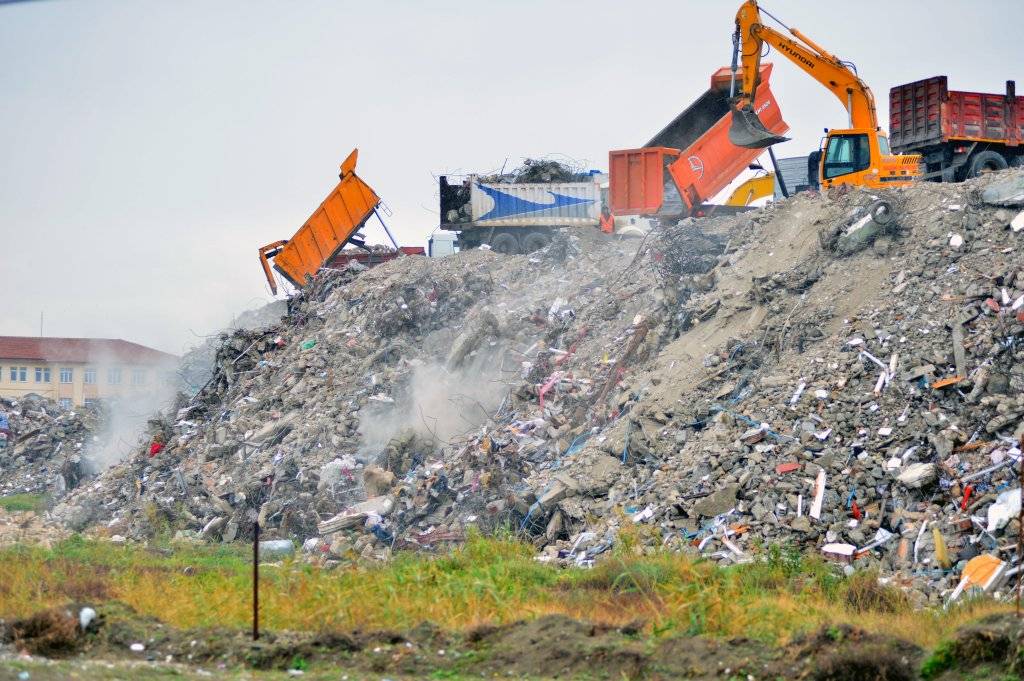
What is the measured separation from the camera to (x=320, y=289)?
74.8 feet

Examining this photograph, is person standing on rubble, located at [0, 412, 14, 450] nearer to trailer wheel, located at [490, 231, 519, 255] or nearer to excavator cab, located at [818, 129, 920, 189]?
trailer wheel, located at [490, 231, 519, 255]

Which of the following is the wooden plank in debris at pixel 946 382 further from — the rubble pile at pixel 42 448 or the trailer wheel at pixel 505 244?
the rubble pile at pixel 42 448

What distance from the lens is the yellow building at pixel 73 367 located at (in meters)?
35.8

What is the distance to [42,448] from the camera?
23.9 m

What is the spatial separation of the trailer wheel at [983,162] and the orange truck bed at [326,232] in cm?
1131

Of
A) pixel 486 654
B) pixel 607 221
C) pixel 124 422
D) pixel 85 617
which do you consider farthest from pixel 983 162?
pixel 124 422

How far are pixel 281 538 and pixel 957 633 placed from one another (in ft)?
28.8

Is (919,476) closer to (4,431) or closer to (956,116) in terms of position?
(956,116)

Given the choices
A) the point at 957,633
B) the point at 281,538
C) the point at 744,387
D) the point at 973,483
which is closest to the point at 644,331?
the point at 744,387

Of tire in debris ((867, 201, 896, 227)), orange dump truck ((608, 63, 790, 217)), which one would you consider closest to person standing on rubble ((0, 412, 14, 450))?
orange dump truck ((608, 63, 790, 217))

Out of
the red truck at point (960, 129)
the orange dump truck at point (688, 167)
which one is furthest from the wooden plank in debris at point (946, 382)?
the orange dump truck at point (688, 167)

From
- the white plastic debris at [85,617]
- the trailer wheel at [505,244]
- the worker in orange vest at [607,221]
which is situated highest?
the worker in orange vest at [607,221]

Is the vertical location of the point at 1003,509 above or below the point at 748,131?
below

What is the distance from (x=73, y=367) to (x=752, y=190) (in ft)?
87.3
